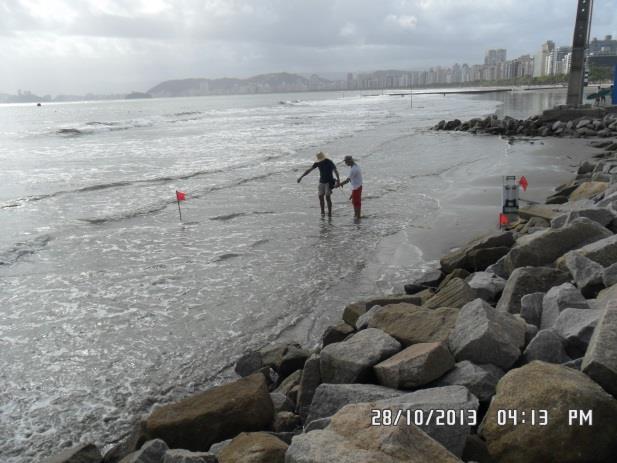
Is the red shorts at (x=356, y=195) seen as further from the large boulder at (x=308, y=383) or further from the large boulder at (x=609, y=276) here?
the large boulder at (x=308, y=383)

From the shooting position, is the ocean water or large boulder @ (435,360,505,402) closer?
large boulder @ (435,360,505,402)

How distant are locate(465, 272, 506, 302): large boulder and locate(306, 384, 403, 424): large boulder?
2.61 m

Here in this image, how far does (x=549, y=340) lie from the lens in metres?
4.11

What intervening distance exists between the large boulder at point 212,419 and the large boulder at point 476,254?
4.59m

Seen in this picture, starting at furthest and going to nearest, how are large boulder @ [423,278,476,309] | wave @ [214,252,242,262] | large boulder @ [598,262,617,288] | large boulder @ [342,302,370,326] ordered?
wave @ [214,252,242,262]
large boulder @ [342,302,370,326]
large boulder @ [423,278,476,309]
large boulder @ [598,262,617,288]

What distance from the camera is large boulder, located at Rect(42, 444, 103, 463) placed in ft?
13.4

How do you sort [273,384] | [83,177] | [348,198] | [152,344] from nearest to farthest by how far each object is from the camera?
[273,384], [152,344], [348,198], [83,177]

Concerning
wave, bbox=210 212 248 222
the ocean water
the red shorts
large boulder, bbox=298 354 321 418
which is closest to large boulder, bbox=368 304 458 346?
large boulder, bbox=298 354 321 418

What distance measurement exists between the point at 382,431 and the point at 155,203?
14.2 meters

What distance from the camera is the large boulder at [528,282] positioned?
554 cm

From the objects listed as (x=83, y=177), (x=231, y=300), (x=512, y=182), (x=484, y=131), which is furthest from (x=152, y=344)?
(x=484, y=131)

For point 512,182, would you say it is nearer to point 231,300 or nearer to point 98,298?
point 231,300

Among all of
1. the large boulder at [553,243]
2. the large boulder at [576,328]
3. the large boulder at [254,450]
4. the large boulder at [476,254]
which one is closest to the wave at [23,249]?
the large boulder at [476,254]

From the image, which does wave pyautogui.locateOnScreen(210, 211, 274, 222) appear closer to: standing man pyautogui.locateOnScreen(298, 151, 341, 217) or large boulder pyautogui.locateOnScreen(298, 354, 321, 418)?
standing man pyautogui.locateOnScreen(298, 151, 341, 217)
